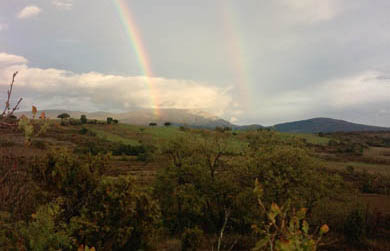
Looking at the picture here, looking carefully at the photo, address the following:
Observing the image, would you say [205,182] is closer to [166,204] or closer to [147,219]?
[166,204]

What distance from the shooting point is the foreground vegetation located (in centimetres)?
757

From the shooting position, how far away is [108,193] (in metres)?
11.5

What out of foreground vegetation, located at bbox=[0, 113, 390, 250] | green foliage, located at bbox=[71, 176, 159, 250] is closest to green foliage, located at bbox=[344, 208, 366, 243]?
foreground vegetation, located at bbox=[0, 113, 390, 250]

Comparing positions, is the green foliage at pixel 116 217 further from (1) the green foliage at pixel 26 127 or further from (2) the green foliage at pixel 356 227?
(2) the green foliage at pixel 356 227

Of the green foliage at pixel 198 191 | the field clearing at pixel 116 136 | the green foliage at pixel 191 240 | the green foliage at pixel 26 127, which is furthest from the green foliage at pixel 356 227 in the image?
the field clearing at pixel 116 136

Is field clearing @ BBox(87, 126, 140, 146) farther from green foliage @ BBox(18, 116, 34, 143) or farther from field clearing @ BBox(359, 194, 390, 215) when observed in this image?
green foliage @ BBox(18, 116, 34, 143)

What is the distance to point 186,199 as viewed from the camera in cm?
2320

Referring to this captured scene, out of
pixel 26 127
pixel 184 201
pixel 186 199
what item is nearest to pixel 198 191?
pixel 186 199

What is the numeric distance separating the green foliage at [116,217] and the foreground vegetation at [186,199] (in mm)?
47

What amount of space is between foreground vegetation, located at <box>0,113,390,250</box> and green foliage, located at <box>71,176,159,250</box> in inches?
1.9

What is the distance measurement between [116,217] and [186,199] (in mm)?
12003

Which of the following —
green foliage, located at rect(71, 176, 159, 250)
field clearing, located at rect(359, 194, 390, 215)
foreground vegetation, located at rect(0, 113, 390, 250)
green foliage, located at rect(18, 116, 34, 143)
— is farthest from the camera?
field clearing, located at rect(359, 194, 390, 215)

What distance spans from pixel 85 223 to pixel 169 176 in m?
14.7

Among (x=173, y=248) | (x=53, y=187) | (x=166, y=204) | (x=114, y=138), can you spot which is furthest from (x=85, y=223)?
(x=114, y=138)
